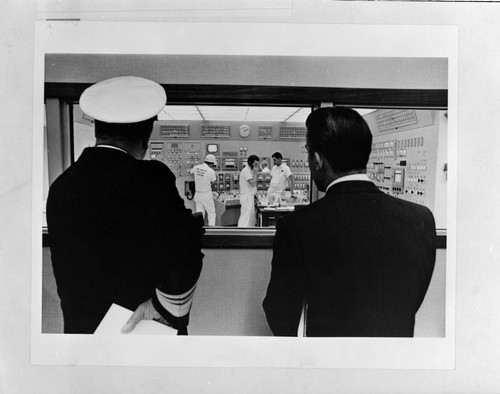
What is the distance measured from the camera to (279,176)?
2.91 feet

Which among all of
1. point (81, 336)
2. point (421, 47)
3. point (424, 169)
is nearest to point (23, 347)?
point (81, 336)

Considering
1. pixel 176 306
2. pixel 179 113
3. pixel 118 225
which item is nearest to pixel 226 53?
pixel 179 113

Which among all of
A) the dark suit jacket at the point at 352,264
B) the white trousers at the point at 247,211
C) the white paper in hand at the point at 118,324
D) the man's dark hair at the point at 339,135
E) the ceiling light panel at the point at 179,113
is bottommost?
the white paper in hand at the point at 118,324

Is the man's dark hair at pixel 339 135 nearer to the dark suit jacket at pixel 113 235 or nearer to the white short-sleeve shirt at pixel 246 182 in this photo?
the white short-sleeve shirt at pixel 246 182

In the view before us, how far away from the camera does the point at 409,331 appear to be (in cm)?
92

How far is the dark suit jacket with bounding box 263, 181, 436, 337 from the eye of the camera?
90 cm

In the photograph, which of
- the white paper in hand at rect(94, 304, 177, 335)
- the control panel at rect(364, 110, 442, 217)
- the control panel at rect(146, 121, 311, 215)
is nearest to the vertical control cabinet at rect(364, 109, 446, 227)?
the control panel at rect(364, 110, 442, 217)

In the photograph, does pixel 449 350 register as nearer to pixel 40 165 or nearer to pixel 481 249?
pixel 481 249

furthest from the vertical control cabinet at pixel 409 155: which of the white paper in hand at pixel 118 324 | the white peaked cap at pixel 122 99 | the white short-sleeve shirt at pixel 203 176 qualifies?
the white paper in hand at pixel 118 324

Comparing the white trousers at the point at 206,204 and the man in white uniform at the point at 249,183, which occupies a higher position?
the man in white uniform at the point at 249,183

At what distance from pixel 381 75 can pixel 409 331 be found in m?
0.52

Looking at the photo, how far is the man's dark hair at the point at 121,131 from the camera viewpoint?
0.90 m

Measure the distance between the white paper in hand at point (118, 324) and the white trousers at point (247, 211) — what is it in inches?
10.6

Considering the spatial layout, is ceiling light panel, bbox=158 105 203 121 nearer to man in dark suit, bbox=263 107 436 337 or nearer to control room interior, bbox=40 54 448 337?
control room interior, bbox=40 54 448 337
